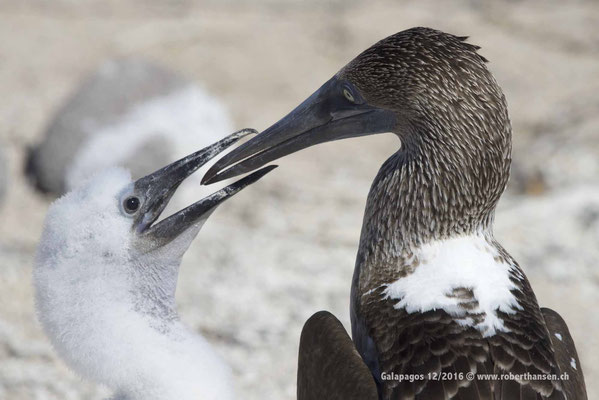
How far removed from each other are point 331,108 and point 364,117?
0.52ft

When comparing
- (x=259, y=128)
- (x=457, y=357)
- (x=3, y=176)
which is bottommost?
(x=457, y=357)

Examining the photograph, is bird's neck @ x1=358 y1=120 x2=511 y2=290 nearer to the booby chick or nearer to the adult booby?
the adult booby

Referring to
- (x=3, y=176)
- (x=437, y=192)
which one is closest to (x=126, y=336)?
(x=437, y=192)

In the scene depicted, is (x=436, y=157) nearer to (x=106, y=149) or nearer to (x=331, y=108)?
(x=331, y=108)

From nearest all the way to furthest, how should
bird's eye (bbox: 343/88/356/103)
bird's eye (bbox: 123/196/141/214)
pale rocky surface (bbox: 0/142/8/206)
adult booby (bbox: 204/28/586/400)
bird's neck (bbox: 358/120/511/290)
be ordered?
adult booby (bbox: 204/28/586/400) < bird's eye (bbox: 123/196/141/214) < bird's neck (bbox: 358/120/511/290) < bird's eye (bbox: 343/88/356/103) < pale rocky surface (bbox: 0/142/8/206)

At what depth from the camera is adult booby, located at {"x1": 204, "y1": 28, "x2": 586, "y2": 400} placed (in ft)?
10.5

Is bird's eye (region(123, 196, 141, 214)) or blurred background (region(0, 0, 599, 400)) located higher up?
blurred background (region(0, 0, 599, 400))

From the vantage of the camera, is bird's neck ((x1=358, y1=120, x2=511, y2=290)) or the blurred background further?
the blurred background

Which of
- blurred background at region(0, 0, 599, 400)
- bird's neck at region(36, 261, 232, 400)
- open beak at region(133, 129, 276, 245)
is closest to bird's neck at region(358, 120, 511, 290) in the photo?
open beak at region(133, 129, 276, 245)

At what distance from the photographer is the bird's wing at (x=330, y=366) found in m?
3.16

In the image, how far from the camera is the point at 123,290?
3451 mm

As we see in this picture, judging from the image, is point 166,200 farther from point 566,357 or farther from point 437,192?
point 566,357

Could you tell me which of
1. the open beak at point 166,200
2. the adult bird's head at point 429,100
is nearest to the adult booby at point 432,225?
the adult bird's head at point 429,100

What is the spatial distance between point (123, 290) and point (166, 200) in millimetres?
413
